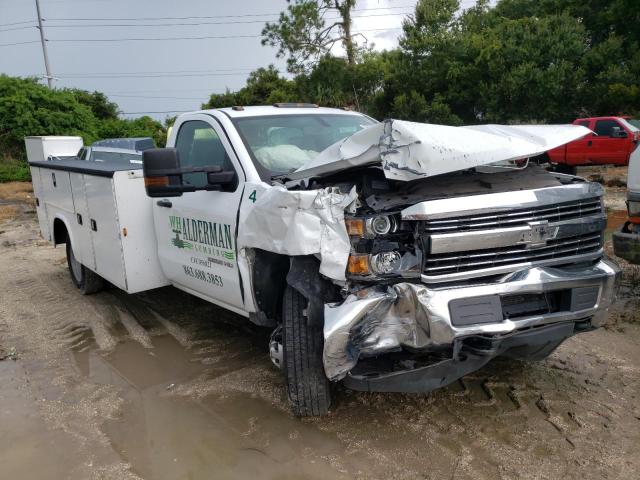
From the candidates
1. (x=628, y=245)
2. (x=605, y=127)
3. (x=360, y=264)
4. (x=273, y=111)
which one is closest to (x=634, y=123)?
(x=605, y=127)

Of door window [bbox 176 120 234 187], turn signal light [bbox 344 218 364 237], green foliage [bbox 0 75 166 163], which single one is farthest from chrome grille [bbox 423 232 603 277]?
green foliage [bbox 0 75 166 163]

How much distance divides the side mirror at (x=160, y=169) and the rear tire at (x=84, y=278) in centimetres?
338

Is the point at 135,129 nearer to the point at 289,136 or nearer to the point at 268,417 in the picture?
the point at 289,136

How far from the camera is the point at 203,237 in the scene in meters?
4.57

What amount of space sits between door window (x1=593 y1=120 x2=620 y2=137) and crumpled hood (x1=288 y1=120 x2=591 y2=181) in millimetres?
13347

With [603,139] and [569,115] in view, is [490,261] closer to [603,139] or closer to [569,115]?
[603,139]

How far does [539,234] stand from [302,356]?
5.06 feet

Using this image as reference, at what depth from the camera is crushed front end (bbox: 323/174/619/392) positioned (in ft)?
10.2

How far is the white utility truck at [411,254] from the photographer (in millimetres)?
3135

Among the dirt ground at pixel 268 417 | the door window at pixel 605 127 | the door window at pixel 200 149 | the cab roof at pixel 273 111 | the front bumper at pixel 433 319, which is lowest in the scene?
the dirt ground at pixel 268 417

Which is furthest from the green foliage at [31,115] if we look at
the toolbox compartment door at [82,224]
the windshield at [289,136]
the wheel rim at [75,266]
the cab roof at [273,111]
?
the windshield at [289,136]

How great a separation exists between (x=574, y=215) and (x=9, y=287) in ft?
23.1

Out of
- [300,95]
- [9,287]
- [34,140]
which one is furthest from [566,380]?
[300,95]

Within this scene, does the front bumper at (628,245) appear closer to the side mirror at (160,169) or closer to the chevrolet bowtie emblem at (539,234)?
the chevrolet bowtie emblem at (539,234)
